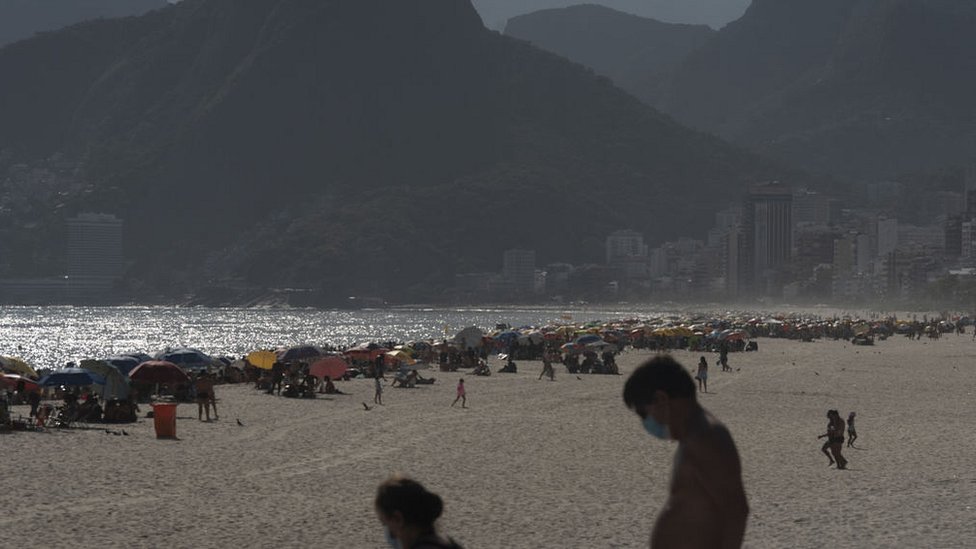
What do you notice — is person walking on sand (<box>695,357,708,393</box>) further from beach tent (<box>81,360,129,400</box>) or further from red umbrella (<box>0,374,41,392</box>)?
red umbrella (<box>0,374,41,392</box>)

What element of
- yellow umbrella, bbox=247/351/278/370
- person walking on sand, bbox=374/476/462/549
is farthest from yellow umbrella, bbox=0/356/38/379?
person walking on sand, bbox=374/476/462/549

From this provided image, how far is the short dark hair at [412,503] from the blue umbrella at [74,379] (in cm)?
2399

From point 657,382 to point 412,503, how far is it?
3.92ft

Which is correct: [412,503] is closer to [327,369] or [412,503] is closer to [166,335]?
[327,369]

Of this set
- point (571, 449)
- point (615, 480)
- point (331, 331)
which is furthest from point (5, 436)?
point (331, 331)

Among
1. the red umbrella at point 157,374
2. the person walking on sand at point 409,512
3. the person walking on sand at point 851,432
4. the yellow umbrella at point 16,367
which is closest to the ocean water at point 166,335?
the yellow umbrella at point 16,367

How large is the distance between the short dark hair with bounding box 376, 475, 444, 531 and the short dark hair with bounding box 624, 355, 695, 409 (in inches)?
38.5

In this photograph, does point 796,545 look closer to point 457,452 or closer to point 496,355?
point 457,452

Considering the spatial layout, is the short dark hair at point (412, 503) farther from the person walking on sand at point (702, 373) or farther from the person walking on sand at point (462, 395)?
the person walking on sand at point (702, 373)

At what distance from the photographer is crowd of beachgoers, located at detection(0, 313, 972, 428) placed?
92.9 feet

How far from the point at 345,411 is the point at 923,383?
18.8 meters

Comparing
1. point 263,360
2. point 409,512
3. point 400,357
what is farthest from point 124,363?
Answer: point 409,512

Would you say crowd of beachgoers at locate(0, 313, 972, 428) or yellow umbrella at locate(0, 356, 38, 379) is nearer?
crowd of beachgoers at locate(0, 313, 972, 428)

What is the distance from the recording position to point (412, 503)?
6.04m
